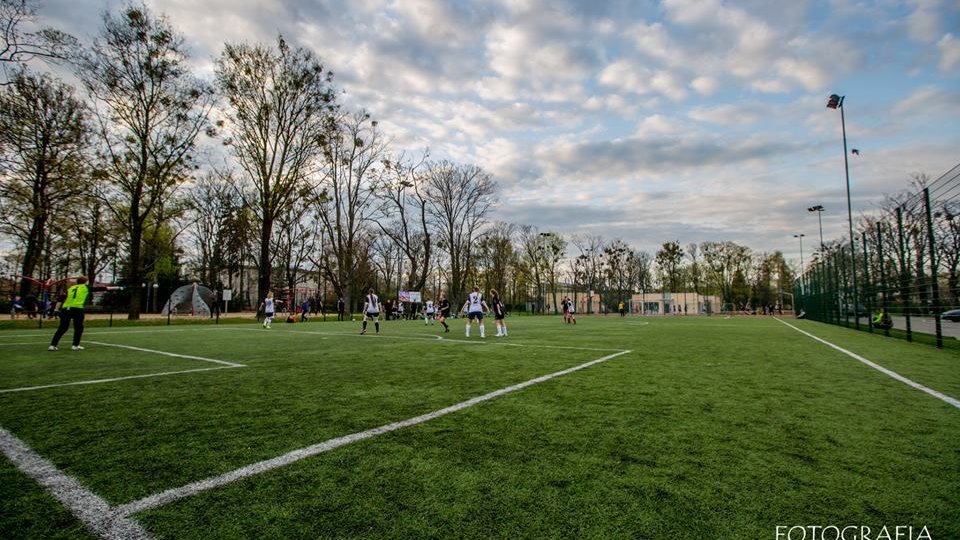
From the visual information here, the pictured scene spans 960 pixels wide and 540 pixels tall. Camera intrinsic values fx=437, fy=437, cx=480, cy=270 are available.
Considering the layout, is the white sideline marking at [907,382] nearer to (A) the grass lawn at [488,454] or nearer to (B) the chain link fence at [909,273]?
(A) the grass lawn at [488,454]

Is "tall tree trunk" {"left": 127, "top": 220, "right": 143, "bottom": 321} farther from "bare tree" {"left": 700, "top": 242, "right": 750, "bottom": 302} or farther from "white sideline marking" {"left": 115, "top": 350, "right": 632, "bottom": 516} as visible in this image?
"bare tree" {"left": 700, "top": 242, "right": 750, "bottom": 302}

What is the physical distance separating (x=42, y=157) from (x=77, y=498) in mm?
28981

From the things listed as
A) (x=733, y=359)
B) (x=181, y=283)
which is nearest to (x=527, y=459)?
(x=733, y=359)

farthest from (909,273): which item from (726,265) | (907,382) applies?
(726,265)

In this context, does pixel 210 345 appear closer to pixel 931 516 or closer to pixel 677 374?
pixel 677 374

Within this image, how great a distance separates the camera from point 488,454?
11.1 feet

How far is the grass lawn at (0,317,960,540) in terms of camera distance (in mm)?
2385

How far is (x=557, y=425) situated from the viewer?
4.16m

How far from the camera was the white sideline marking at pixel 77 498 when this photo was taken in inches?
88.4

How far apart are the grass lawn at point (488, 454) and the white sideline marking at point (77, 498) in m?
0.05

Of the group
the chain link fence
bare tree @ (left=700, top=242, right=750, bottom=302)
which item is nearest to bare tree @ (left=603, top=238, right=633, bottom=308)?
bare tree @ (left=700, top=242, right=750, bottom=302)

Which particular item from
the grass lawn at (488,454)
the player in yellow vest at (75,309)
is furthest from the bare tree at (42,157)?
the grass lawn at (488,454)

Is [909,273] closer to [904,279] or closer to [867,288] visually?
[904,279]

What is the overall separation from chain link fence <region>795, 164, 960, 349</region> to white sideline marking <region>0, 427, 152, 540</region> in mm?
15268
